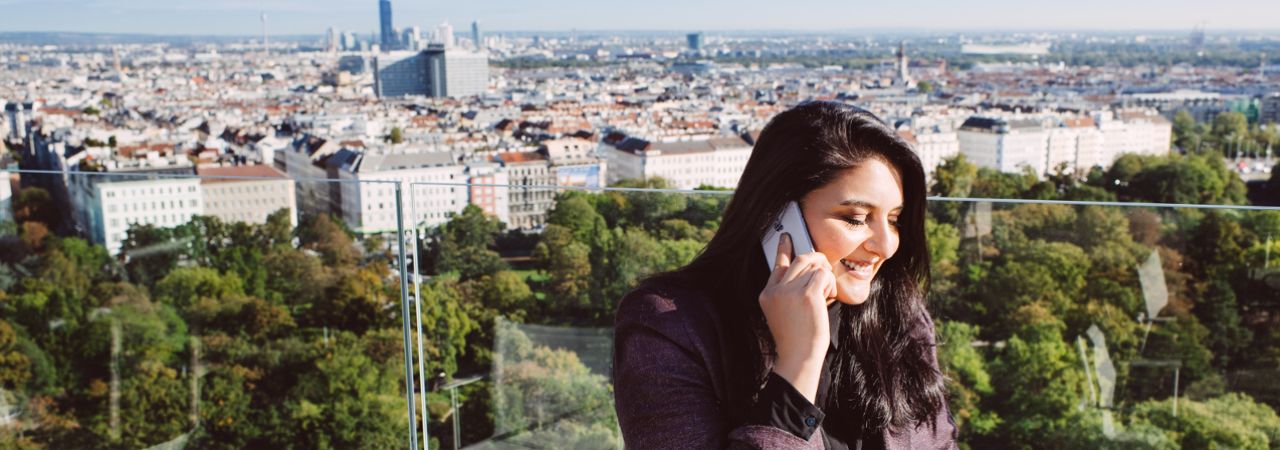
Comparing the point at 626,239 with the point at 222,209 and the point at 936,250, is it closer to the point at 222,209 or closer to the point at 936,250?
the point at 936,250

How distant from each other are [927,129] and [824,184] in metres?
23.8

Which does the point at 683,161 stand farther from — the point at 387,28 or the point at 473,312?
the point at 387,28

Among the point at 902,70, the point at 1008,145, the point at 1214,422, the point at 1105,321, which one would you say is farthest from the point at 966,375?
the point at 902,70

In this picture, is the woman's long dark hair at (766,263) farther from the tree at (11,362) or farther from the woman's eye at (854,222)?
the tree at (11,362)

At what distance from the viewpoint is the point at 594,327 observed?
1563mm

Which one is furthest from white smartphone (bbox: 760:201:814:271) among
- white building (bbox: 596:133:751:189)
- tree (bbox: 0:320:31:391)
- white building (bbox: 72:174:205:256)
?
white building (bbox: 596:133:751:189)

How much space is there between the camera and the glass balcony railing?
4.57 feet

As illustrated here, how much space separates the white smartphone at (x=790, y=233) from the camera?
1.85 feet

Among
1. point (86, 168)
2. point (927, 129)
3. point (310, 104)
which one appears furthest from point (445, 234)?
point (310, 104)

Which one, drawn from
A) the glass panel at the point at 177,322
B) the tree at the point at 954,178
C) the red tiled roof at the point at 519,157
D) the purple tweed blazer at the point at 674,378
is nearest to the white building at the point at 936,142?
Result: the tree at the point at 954,178

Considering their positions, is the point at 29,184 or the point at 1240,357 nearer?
the point at 1240,357

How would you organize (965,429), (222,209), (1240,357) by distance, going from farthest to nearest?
(222,209) → (965,429) → (1240,357)

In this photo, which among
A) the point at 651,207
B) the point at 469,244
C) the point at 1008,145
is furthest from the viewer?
the point at 1008,145

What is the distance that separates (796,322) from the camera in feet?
1.76
